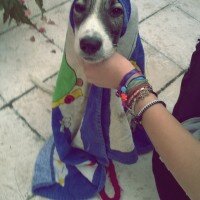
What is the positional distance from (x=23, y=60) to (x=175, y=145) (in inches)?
50.0

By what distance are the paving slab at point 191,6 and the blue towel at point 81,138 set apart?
3.70 feet

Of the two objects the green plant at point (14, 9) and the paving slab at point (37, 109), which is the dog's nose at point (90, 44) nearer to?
the paving slab at point (37, 109)

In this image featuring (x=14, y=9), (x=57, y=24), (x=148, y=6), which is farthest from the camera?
(x=148, y=6)

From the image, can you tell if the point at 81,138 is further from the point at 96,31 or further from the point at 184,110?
the point at 96,31

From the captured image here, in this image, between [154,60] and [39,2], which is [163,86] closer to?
[154,60]

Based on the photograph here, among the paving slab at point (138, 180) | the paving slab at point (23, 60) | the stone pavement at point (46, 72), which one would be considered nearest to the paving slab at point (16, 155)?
the stone pavement at point (46, 72)

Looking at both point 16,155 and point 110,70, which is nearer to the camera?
point 110,70

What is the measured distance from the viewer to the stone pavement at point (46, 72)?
1.49 metres

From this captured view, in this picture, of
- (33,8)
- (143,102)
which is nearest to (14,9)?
(33,8)

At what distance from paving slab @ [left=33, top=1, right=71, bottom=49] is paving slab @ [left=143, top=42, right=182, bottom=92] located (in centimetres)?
50

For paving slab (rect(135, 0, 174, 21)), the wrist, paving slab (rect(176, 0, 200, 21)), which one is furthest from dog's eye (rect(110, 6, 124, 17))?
paving slab (rect(176, 0, 200, 21))

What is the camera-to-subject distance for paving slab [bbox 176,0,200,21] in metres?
2.28

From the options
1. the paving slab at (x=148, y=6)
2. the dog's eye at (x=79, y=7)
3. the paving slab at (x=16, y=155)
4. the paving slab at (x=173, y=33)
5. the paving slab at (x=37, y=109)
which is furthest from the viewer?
the paving slab at (x=148, y=6)

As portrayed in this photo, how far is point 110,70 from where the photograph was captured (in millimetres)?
973
